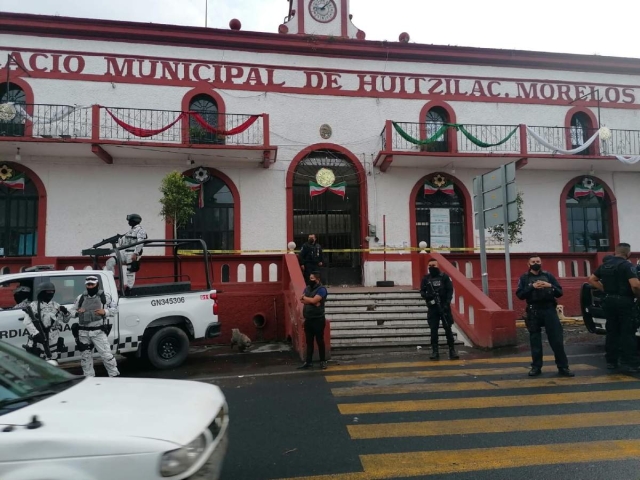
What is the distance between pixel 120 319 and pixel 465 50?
1374cm

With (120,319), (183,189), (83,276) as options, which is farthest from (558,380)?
(183,189)

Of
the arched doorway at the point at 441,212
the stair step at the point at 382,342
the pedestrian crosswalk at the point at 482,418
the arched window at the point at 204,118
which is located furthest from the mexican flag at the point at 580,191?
the arched window at the point at 204,118

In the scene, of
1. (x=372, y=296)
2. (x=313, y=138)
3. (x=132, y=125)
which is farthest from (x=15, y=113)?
(x=372, y=296)

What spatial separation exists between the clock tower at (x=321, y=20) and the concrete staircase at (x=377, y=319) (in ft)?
30.0

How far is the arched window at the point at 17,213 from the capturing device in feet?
43.6

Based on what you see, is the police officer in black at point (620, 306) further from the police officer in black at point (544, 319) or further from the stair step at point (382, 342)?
the stair step at point (382, 342)

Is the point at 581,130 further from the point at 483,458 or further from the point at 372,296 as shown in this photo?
the point at 483,458

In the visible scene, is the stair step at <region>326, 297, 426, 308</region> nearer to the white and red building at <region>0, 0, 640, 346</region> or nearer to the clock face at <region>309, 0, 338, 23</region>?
the white and red building at <region>0, 0, 640, 346</region>

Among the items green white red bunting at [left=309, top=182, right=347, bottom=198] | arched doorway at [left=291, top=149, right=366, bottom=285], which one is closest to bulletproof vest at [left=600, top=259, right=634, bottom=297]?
arched doorway at [left=291, top=149, right=366, bottom=285]

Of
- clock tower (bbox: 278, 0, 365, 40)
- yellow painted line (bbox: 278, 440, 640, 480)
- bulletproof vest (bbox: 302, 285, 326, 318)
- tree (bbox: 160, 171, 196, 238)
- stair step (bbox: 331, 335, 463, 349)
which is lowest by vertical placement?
yellow painted line (bbox: 278, 440, 640, 480)

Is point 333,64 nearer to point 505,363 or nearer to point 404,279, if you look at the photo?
point 404,279

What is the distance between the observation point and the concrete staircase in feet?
31.9

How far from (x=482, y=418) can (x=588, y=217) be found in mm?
13620

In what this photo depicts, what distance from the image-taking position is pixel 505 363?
7.70 meters
